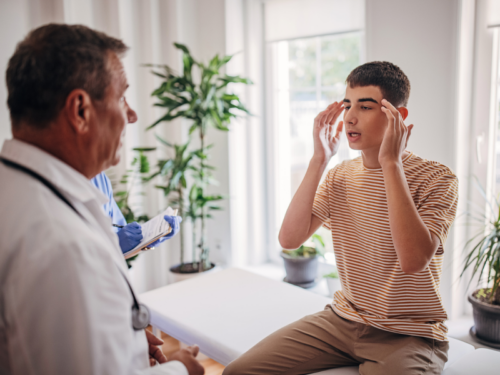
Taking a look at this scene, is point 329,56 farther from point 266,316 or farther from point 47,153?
point 47,153

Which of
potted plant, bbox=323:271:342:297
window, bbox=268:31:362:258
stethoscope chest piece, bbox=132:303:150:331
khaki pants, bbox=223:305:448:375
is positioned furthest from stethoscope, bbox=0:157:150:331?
window, bbox=268:31:362:258

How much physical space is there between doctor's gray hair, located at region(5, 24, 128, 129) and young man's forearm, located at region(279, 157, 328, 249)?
0.88 meters

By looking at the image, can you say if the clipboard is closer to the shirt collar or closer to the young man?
the young man

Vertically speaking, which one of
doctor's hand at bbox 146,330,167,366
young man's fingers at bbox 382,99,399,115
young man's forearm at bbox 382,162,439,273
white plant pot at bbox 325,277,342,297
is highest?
young man's fingers at bbox 382,99,399,115

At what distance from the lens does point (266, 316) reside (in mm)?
1851

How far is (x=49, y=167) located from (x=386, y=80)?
3.56 feet

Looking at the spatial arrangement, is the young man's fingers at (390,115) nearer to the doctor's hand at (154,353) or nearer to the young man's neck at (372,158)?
the young man's neck at (372,158)

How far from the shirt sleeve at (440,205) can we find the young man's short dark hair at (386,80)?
12.2 inches

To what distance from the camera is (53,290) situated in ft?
2.19

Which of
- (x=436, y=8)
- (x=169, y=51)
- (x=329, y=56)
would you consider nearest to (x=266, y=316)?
(x=436, y=8)

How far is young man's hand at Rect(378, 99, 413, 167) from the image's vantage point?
50.2 inches

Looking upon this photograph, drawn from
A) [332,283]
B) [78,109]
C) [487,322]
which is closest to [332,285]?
[332,283]

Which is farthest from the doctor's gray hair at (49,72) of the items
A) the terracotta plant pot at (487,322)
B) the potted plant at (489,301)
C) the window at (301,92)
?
the window at (301,92)

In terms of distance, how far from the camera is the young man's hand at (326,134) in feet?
5.08
